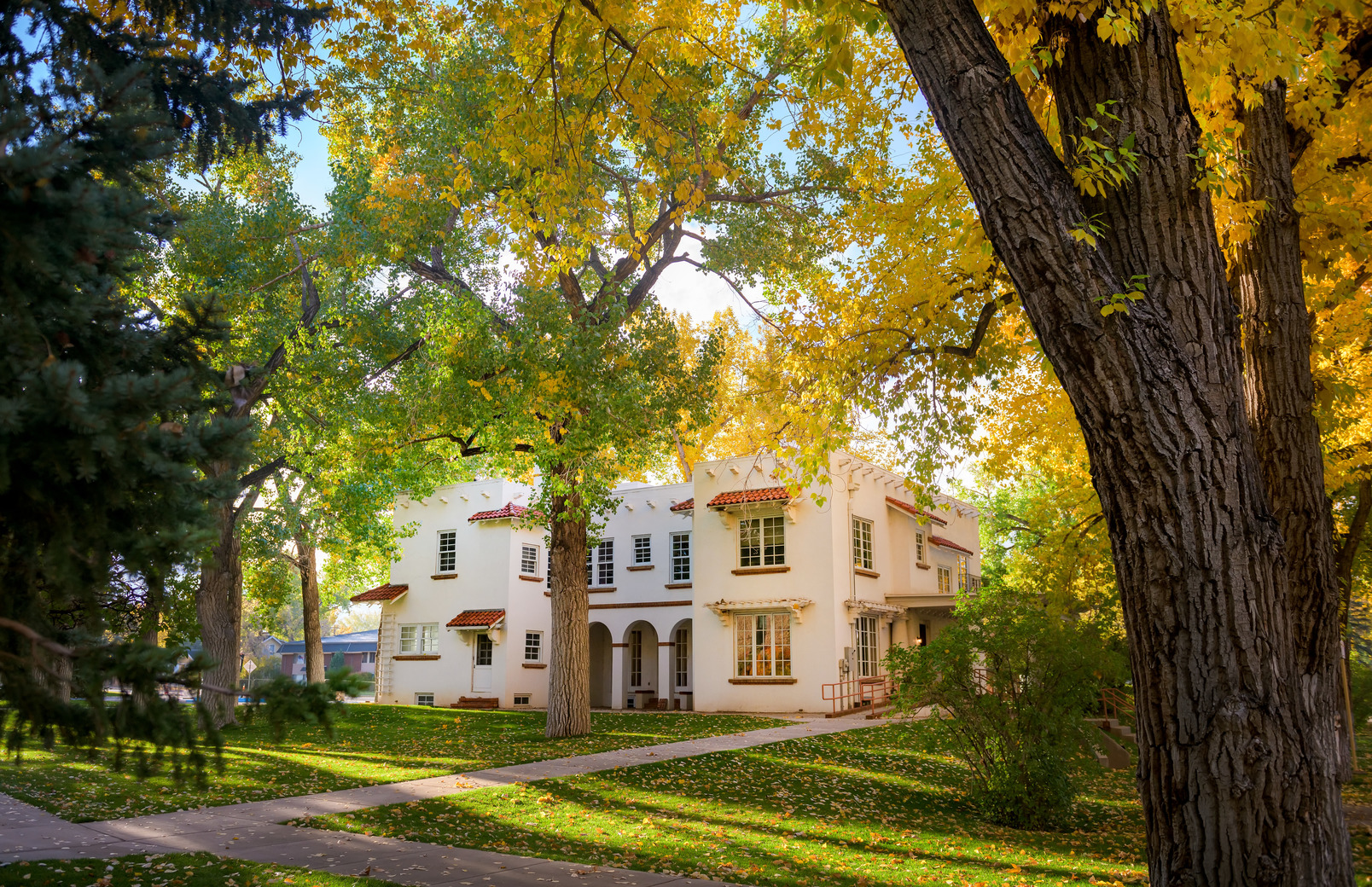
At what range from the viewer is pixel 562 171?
27.0ft

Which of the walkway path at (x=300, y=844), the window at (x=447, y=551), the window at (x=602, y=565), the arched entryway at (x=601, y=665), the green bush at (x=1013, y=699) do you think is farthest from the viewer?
the arched entryway at (x=601, y=665)

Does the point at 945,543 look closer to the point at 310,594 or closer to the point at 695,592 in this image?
the point at 695,592

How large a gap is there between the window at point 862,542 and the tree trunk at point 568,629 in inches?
392

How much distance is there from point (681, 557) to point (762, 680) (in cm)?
525

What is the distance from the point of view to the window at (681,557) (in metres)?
27.9

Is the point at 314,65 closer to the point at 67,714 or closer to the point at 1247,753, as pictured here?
the point at 67,714

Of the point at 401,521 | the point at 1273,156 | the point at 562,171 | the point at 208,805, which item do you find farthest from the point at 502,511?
the point at 1273,156

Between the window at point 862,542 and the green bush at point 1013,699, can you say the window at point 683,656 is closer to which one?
the window at point 862,542

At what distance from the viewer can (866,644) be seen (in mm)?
25516

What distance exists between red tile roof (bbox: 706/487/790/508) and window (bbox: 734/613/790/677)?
323cm

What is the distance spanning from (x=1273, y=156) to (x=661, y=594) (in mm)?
23917

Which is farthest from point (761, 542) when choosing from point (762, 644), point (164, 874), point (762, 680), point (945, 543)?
point (164, 874)

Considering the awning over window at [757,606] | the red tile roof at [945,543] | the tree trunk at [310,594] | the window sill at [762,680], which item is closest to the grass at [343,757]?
the window sill at [762,680]

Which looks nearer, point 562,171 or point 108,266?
point 108,266
